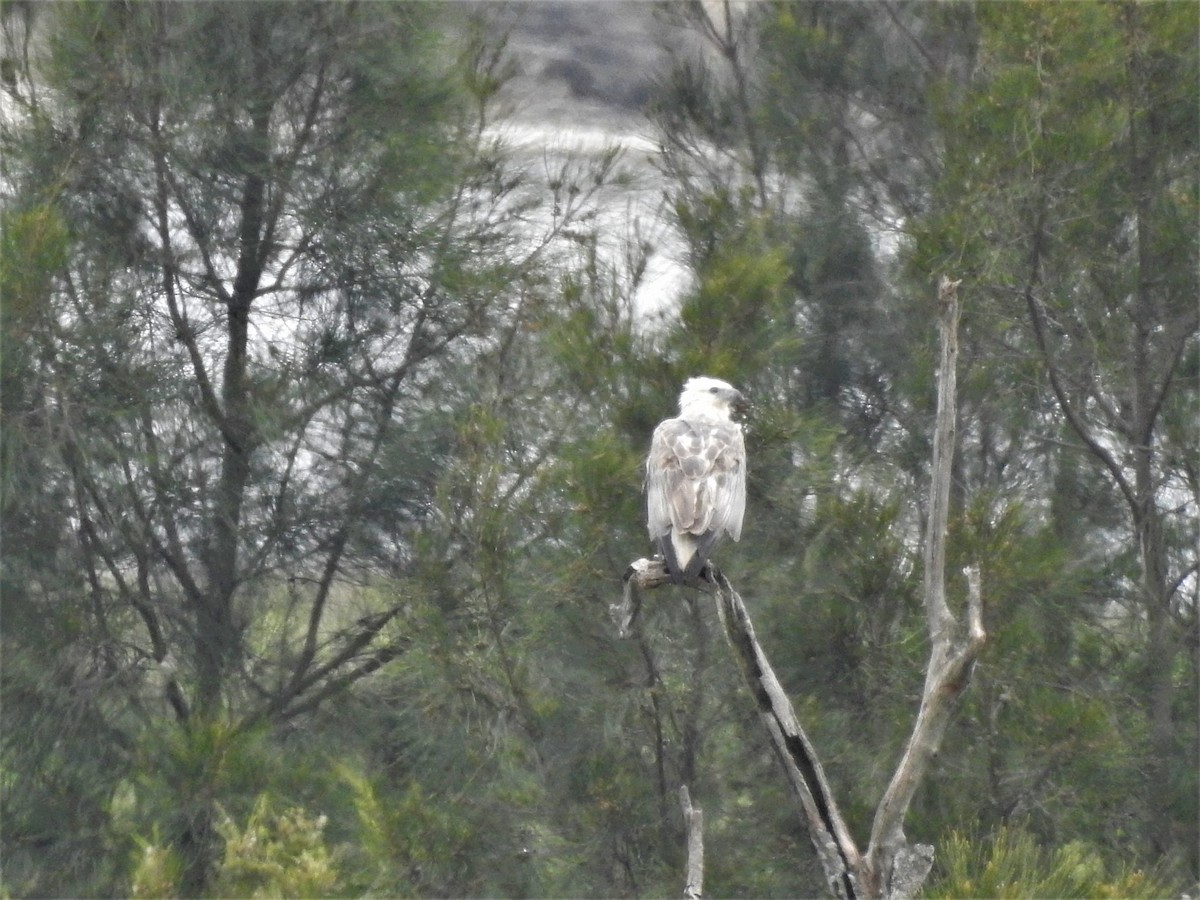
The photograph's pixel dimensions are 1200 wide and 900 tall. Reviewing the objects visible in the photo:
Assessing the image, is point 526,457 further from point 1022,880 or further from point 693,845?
point 693,845

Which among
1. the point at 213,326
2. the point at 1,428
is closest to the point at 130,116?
the point at 213,326

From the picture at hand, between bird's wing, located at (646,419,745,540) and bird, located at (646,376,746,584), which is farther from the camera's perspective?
bird's wing, located at (646,419,745,540)

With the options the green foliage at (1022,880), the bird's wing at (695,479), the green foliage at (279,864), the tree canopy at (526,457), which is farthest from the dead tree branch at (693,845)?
the tree canopy at (526,457)

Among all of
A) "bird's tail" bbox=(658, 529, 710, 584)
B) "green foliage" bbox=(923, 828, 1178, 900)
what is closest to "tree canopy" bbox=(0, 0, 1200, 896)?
"bird's tail" bbox=(658, 529, 710, 584)

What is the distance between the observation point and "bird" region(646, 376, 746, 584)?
3.55 metres

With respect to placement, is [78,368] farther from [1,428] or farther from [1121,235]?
[1121,235]

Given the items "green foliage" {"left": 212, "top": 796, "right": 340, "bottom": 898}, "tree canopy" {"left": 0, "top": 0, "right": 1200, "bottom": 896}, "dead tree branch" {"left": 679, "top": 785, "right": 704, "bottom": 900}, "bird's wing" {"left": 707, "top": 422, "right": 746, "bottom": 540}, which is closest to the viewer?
"dead tree branch" {"left": 679, "top": 785, "right": 704, "bottom": 900}

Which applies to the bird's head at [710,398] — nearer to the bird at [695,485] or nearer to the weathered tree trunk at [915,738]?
the bird at [695,485]

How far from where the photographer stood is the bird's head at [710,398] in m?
4.46

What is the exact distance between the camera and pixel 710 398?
4.52 m

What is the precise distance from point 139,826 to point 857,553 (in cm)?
263

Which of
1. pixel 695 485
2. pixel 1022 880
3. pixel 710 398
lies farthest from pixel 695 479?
pixel 1022 880

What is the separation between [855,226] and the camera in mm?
6598

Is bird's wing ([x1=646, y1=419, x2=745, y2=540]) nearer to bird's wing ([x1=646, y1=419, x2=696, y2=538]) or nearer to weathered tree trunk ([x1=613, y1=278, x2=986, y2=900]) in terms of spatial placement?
bird's wing ([x1=646, y1=419, x2=696, y2=538])
